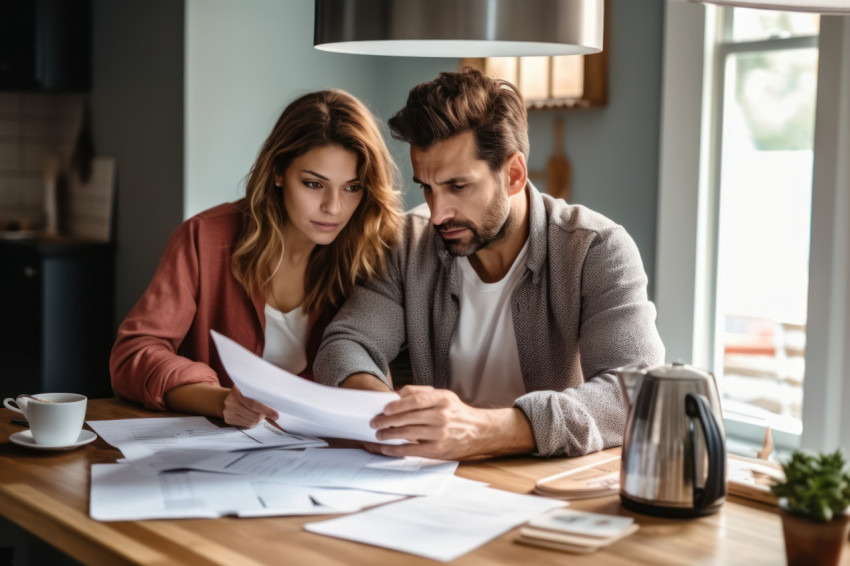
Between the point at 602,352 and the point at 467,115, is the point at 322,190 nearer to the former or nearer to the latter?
the point at 467,115

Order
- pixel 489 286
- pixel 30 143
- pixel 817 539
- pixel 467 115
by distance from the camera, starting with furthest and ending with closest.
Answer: pixel 30 143
pixel 489 286
pixel 467 115
pixel 817 539

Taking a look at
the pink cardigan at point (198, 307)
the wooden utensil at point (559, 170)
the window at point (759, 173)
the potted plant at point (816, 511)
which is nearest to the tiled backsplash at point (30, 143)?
the wooden utensil at point (559, 170)

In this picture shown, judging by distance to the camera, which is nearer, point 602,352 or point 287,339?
point 602,352

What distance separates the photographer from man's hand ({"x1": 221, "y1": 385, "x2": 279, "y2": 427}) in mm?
1654

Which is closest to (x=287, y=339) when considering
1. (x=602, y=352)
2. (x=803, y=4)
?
(x=602, y=352)

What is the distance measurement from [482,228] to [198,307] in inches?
25.9

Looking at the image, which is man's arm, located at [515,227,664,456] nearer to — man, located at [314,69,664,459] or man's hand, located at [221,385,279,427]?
man, located at [314,69,664,459]

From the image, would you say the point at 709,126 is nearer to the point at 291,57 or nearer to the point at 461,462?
the point at 291,57

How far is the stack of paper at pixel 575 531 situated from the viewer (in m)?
1.13

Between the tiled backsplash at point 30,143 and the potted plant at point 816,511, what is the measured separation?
4461mm

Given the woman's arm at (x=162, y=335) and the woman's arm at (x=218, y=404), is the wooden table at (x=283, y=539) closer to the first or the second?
the woman's arm at (x=218, y=404)

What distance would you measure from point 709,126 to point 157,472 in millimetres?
2491

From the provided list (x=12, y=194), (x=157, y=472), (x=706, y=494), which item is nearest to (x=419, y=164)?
(x=157, y=472)

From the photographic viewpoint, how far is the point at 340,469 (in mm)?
1438
